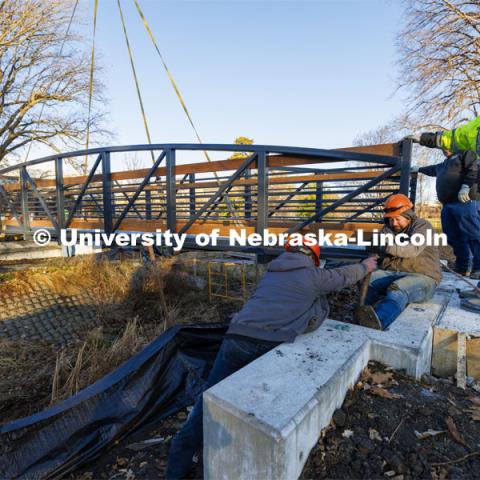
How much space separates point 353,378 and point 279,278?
0.84 meters

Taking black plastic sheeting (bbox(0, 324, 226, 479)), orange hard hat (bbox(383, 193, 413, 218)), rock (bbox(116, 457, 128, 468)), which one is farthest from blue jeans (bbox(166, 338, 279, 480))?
orange hard hat (bbox(383, 193, 413, 218))

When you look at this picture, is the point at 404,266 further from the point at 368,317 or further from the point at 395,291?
the point at 368,317

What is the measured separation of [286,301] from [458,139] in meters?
3.37

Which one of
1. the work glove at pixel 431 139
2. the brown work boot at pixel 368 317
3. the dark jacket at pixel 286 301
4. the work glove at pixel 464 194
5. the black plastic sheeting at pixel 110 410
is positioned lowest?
the black plastic sheeting at pixel 110 410

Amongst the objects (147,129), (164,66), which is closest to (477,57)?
(164,66)

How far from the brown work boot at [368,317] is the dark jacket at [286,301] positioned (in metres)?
0.42

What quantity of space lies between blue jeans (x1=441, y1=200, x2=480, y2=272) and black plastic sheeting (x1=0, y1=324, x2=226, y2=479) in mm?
3884

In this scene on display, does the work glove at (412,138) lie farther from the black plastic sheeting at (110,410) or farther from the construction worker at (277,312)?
the black plastic sheeting at (110,410)

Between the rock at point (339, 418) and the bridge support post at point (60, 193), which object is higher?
the bridge support post at point (60, 193)

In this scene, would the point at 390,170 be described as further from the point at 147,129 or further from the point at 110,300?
the point at 147,129

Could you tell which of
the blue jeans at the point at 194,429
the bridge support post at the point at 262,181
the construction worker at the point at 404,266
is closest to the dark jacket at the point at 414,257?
the construction worker at the point at 404,266

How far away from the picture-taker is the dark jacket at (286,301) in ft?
7.65

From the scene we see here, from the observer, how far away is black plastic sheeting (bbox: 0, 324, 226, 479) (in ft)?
7.64

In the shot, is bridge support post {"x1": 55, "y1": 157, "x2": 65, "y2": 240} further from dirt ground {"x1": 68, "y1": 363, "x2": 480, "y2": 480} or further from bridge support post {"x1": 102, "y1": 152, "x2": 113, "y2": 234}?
dirt ground {"x1": 68, "y1": 363, "x2": 480, "y2": 480}
